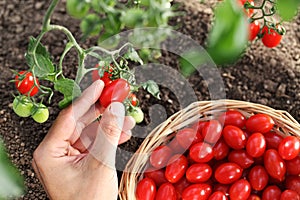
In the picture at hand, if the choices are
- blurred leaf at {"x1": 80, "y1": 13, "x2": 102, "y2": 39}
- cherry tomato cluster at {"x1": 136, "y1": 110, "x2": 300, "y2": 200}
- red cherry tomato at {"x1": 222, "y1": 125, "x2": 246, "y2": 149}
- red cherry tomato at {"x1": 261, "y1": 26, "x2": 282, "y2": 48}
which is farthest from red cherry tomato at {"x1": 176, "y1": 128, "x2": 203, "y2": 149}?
blurred leaf at {"x1": 80, "y1": 13, "x2": 102, "y2": 39}

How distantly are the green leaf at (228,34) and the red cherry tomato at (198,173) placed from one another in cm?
119

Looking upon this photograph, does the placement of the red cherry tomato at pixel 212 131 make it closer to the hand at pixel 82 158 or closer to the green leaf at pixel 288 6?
the hand at pixel 82 158

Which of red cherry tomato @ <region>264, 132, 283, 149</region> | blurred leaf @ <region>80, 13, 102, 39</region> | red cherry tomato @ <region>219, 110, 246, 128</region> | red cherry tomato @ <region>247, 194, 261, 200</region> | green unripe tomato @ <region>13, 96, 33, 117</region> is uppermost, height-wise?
blurred leaf @ <region>80, 13, 102, 39</region>

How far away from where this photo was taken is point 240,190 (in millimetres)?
1673

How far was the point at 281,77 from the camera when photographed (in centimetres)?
205

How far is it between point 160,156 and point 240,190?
0.32 m

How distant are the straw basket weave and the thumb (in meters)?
0.22

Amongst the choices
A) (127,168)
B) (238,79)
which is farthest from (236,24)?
(238,79)

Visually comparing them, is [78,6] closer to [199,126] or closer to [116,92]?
[116,92]

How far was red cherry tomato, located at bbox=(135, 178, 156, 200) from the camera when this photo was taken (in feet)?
5.61

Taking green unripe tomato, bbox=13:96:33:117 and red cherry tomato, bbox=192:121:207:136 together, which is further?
red cherry tomato, bbox=192:121:207:136

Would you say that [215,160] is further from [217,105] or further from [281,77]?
[281,77]

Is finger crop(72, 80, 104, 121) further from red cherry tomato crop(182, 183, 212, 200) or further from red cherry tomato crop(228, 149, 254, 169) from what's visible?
red cherry tomato crop(228, 149, 254, 169)

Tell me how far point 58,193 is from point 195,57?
39.5 inches
